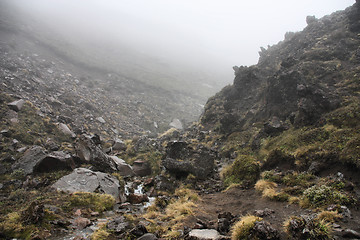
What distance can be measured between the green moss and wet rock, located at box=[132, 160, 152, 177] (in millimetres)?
8284

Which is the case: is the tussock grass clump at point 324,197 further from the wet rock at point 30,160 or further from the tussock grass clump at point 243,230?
the wet rock at point 30,160

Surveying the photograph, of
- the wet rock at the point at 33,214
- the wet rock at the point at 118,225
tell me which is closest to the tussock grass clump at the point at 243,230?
the wet rock at the point at 118,225

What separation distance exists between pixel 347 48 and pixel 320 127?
19366mm

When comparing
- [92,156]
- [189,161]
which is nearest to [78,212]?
[92,156]

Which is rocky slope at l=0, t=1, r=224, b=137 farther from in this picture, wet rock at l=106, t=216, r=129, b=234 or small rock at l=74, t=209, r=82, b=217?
wet rock at l=106, t=216, r=129, b=234

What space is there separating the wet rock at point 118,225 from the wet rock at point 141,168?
10.9 metres

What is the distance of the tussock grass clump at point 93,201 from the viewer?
35.9ft

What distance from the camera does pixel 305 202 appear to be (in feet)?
28.5

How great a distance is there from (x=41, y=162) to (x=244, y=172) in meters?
14.8

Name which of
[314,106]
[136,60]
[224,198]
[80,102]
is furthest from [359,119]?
[136,60]

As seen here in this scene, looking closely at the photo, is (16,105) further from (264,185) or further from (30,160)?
(264,185)

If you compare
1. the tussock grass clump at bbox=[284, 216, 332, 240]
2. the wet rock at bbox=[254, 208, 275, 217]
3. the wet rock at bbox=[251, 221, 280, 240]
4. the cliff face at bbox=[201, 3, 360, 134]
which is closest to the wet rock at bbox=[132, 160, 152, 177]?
the cliff face at bbox=[201, 3, 360, 134]

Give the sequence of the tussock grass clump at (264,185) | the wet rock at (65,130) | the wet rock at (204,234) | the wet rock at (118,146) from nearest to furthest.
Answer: the wet rock at (204,234)
the tussock grass clump at (264,185)
the wet rock at (65,130)
the wet rock at (118,146)

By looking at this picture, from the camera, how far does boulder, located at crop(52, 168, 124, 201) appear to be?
1263cm
